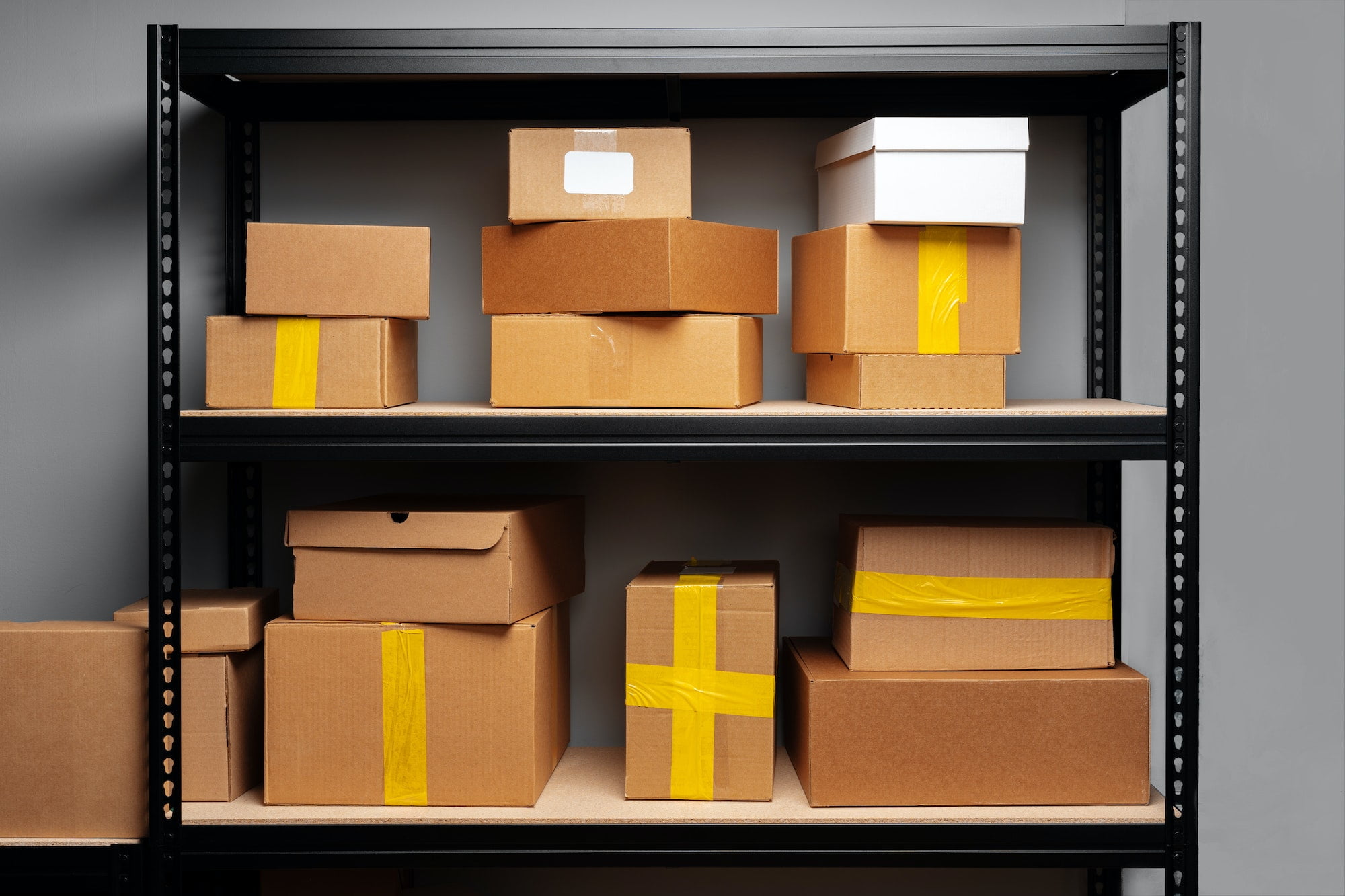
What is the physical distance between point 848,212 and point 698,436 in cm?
44

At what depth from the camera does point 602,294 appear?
1.35 m

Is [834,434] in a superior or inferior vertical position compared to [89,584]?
superior

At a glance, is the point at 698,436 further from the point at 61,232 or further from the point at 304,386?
the point at 61,232

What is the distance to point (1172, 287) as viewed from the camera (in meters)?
1.30

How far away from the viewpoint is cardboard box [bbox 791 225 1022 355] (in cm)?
135

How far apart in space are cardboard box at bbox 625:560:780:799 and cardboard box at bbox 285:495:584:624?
19 cm

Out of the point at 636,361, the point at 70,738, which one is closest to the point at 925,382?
the point at 636,361

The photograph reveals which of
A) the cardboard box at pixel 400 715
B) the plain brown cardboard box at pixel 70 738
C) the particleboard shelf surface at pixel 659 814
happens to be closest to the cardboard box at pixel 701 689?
the particleboard shelf surface at pixel 659 814

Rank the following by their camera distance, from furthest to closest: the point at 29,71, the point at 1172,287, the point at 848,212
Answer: the point at 29,71, the point at 848,212, the point at 1172,287

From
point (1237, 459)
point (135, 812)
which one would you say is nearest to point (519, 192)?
point (135, 812)

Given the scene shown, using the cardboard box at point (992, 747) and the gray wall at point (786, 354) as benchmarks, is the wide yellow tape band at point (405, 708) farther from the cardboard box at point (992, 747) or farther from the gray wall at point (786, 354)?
the cardboard box at point (992, 747)

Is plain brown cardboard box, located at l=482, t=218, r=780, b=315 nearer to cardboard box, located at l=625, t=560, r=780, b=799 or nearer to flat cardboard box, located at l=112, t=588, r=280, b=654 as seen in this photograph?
cardboard box, located at l=625, t=560, r=780, b=799

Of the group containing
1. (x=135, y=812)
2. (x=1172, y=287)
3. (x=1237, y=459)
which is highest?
(x=1172, y=287)

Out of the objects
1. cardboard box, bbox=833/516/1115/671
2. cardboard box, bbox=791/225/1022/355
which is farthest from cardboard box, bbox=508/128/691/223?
cardboard box, bbox=833/516/1115/671
